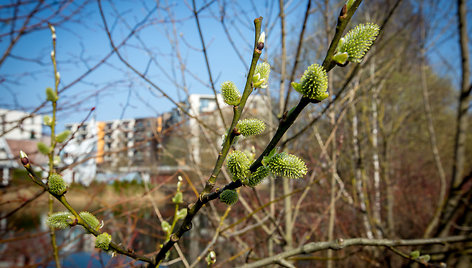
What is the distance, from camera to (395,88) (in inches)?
268

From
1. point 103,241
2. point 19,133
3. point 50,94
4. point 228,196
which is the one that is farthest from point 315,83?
point 19,133

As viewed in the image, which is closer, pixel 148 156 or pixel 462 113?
pixel 462 113

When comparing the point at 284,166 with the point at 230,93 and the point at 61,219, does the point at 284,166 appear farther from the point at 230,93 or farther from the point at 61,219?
the point at 61,219

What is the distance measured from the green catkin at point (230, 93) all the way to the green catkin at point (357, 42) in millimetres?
216

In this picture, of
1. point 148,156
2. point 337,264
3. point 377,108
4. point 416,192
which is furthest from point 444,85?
point 148,156

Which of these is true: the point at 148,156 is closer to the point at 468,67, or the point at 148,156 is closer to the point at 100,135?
the point at 100,135

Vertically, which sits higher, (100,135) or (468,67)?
(468,67)

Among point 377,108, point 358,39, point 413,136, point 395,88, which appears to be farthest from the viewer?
point 413,136

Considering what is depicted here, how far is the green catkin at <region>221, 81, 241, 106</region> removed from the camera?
0.56 m

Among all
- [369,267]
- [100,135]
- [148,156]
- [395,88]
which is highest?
[395,88]

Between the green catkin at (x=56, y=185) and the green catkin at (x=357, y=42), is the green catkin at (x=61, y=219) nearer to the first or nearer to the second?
the green catkin at (x=56, y=185)

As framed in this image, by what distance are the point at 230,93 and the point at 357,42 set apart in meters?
0.25

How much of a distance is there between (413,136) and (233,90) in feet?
39.9

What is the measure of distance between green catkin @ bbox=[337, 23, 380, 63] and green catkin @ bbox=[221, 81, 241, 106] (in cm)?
22
